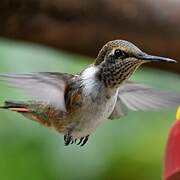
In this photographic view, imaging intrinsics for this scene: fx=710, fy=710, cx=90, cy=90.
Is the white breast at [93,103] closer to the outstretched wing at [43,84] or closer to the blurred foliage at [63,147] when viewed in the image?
the outstretched wing at [43,84]

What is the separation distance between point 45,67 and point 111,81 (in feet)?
6.31

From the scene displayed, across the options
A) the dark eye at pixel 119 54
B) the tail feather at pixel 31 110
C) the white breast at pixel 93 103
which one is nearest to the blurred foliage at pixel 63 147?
the tail feather at pixel 31 110

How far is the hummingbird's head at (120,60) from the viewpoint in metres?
1.77

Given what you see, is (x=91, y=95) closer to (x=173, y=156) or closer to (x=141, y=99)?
(x=141, y=99)

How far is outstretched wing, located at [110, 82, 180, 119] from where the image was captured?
192cm

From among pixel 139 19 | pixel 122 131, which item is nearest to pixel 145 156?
pixel 122 131

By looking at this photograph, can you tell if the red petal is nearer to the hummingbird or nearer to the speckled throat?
the hummingbird

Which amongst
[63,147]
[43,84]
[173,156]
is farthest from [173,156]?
[63,147]

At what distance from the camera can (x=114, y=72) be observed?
1.93 meters

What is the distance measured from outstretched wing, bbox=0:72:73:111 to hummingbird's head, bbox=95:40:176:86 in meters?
0.10

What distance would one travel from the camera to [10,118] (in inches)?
147

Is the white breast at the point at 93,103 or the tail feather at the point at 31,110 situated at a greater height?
the white breast at the point at 93,103

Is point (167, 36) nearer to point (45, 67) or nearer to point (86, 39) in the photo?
point (86, 39)

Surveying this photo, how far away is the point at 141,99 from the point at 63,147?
1.81 metres
